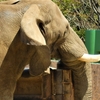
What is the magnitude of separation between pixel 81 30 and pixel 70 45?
8914 mm

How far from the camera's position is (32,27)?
3.42 meters

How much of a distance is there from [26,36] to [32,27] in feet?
0.60

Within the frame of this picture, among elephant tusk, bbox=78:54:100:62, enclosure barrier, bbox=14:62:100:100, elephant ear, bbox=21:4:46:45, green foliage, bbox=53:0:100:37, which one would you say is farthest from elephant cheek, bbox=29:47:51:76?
green foliage, bbox=53:0:100:37

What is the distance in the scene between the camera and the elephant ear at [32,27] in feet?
10.6

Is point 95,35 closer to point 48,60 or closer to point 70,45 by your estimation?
point 70,45

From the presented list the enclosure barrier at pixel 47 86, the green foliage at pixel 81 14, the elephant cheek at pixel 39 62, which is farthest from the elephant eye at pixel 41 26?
the green foliage at pixel 81 14

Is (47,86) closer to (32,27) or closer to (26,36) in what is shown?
(32,27)

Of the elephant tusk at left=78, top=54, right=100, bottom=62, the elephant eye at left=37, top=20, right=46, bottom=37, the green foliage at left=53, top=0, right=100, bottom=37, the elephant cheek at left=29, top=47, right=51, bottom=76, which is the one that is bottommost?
the green foliage at left=53, top=0, right=100, bottom=37

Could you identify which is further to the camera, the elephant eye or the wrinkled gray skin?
the elephant eye

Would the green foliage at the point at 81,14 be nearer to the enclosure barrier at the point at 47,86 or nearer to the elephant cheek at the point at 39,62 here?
the enclosure barrier at the point at 47,86

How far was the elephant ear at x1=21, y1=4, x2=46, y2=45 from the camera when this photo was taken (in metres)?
3.24

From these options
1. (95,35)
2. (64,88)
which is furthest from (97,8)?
(64,88)

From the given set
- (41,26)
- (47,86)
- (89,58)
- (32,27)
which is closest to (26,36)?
(32,27)

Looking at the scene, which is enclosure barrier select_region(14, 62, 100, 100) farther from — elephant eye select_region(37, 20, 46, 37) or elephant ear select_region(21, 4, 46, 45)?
elephant ear select_region(21, 4, 46, 45)
